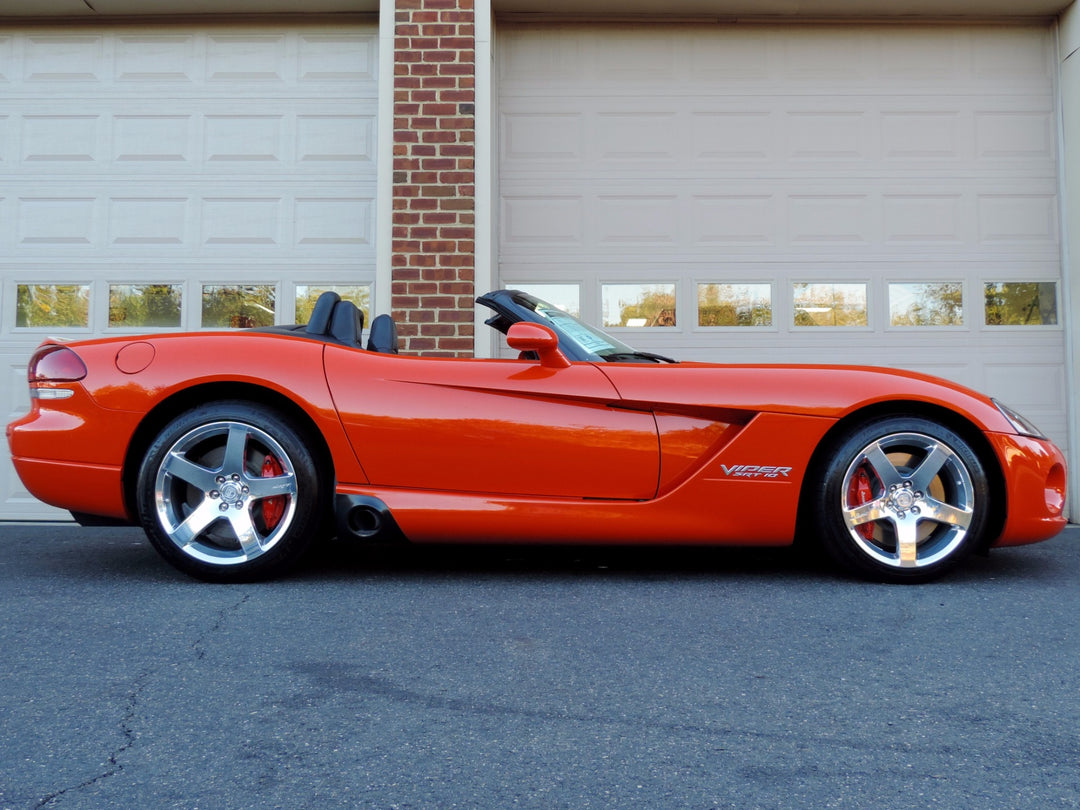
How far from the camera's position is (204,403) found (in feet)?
10.9

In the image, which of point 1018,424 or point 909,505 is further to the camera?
point 1018,424

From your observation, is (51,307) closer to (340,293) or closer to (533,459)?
(340,293)

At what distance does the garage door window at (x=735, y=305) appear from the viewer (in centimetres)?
607

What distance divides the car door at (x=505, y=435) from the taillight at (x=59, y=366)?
98 cm

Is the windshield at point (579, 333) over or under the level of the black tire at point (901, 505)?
over

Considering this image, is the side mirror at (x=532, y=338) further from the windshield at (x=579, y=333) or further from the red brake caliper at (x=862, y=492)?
the red brake caliper at (x=862, y=492)

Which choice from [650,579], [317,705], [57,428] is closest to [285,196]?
[57,428]

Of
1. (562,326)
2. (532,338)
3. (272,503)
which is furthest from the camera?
(562,326)

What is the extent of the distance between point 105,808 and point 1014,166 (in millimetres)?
6596

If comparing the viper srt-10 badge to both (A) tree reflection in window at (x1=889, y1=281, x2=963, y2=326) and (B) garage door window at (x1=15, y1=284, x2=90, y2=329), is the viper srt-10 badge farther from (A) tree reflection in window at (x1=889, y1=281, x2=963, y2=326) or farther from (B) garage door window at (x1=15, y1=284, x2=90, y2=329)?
(B) garage door window at (x1=15, y1=284, x2=90, y2=329)

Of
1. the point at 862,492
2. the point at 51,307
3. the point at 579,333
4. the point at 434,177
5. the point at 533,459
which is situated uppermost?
the point at 434,177

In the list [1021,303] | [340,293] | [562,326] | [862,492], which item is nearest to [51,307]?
[340,293]

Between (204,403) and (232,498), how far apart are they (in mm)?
393

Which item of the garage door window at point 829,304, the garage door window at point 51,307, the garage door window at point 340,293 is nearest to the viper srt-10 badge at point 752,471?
the garage door window at point 829,304
